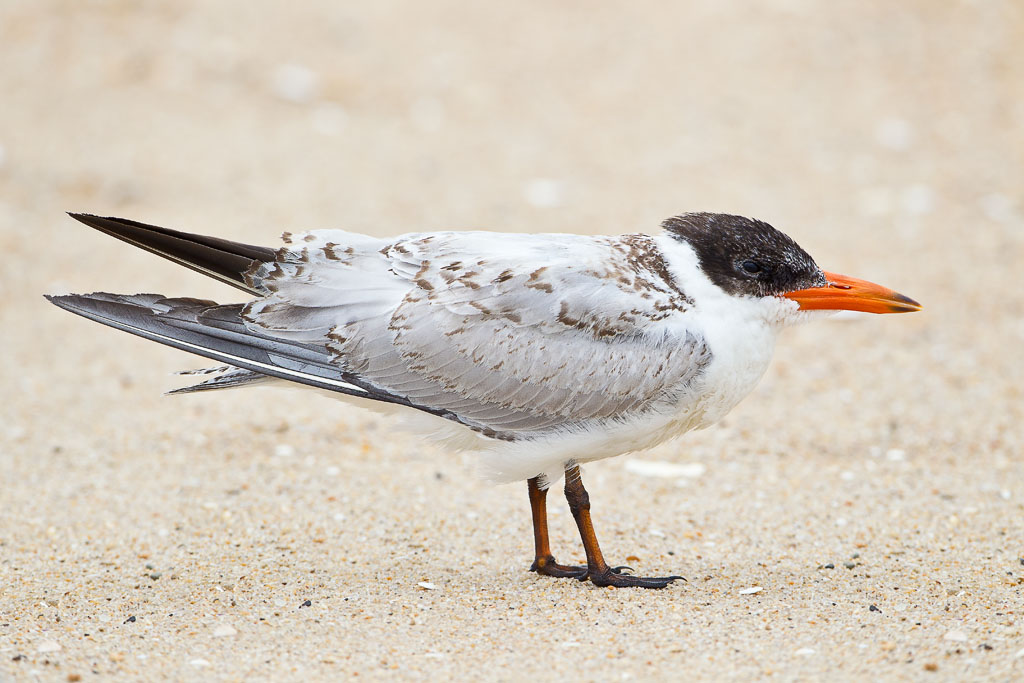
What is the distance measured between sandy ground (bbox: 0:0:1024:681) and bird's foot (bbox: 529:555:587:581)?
0.08 meters

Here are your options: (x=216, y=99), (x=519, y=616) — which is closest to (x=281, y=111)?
(x=216, y=99)

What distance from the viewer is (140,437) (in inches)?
239

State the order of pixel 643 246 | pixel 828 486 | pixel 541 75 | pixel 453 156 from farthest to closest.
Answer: pixel 541 75
pixel 453 156
pixel 828 486
pixel 643 246

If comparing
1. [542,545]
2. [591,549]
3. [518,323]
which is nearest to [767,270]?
[518,323]

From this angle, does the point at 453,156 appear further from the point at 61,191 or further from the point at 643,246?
the point at 643,246

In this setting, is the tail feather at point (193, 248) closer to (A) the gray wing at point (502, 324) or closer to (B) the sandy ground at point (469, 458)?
(A) the gray wing at point (502, 324)

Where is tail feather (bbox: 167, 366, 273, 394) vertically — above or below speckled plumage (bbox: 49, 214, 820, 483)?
below

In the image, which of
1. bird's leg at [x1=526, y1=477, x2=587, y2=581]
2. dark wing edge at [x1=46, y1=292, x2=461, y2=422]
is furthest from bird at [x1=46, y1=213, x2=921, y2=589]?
bird's leg at [x1=526, y1=477, x2=587, y2=581]

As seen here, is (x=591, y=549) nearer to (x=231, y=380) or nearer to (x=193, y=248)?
(x=231, y=380)

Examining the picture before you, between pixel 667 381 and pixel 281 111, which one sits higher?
pixel 281 111

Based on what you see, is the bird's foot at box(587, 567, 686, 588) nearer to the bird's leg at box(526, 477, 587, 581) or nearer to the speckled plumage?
the bird's leg at box(526, 477, 587, 581)

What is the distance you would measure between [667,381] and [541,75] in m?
7.09

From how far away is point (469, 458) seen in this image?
6125 millimetres

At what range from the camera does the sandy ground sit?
13.2ft
